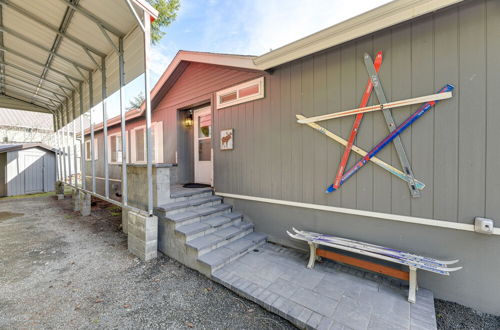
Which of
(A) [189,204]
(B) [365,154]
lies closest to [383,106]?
(B) [365,154]

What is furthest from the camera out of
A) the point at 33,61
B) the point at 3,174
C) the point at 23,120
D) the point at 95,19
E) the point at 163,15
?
the point at 23,120

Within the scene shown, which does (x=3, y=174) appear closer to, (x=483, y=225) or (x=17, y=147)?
(x=17, y=147)

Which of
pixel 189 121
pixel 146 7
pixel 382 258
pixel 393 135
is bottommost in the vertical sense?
pixel 382 258

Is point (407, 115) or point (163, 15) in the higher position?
point (163, 15)

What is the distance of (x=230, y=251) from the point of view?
120 inches

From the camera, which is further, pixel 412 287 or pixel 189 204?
pixel 189 204

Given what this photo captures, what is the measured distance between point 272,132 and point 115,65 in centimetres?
416

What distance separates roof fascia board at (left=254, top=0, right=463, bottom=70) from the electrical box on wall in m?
2.17

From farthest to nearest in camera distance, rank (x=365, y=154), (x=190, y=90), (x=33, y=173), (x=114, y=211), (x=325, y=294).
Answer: (x=33, y=173)
(x=114, y=211)
(x=190, y=90)
(x=365, y=154)
(x=325, y=294)

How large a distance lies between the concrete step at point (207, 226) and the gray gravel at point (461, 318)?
2862 mm

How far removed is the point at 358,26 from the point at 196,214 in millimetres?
3517

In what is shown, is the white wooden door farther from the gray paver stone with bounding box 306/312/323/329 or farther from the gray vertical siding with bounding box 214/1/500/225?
the gray paver stone with bounding box 306/312/323/329

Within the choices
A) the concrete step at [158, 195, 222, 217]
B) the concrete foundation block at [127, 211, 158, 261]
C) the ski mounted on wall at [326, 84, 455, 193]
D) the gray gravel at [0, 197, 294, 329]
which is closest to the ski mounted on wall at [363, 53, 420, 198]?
the ski mounted on wall at [326, 84, 455, 193]

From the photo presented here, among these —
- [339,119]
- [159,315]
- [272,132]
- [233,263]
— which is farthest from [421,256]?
[159,315]
